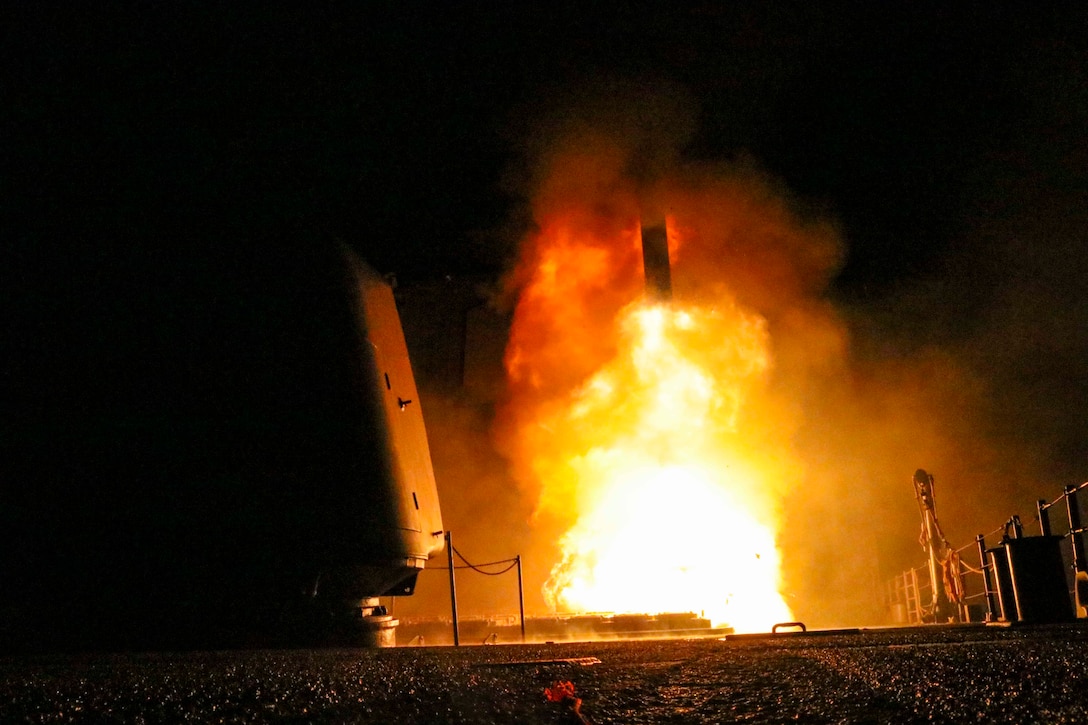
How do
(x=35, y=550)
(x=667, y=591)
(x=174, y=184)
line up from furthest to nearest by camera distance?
(x=667, y=591) → (x=174, y=184) → (x=35, y=550)

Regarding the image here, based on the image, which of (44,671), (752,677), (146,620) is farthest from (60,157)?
(752,677)

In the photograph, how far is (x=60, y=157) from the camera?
285 inches

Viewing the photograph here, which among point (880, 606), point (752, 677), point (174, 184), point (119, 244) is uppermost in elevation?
point (174, 184)

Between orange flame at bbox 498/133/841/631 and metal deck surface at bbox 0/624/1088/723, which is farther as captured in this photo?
orange flame at bbox 498/133/841/631

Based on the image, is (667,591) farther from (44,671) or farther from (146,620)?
(44,671)

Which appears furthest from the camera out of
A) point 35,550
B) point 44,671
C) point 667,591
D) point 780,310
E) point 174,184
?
point 780,310

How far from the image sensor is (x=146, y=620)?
6840 mm

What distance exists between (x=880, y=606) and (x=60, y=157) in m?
17.6

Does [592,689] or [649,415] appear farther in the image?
[649,415]

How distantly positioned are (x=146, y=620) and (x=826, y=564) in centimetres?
1544

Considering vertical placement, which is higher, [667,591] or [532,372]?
[532,372]

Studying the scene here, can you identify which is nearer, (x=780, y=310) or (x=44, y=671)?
(x=44, y=671)

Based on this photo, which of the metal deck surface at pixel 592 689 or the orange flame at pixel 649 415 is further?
the orange flame at pixel 649 415

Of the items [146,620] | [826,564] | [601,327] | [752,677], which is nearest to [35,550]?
[146,620]
